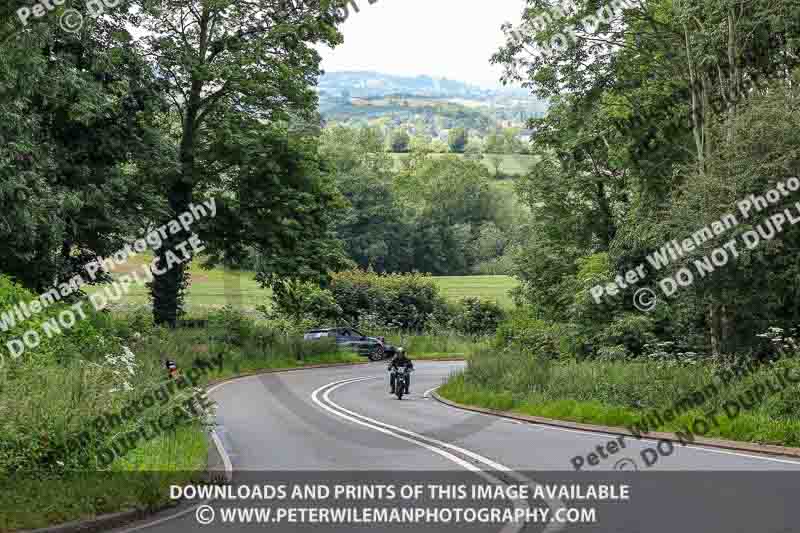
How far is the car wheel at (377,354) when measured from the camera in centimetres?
5172

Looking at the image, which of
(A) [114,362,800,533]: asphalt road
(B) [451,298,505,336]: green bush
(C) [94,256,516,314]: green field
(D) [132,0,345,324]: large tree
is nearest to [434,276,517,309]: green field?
(C) [94,256,516,314]: green field

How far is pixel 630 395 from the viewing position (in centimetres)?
2092

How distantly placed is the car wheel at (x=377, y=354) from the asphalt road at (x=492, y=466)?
25282 millimetres

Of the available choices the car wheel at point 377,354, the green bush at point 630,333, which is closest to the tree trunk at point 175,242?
the car wheel at point 377,354

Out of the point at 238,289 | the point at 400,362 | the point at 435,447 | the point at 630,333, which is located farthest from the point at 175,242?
the point at 238,289

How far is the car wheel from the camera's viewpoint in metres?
51.7

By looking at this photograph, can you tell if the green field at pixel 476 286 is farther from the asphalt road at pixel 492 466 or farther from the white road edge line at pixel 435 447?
the asphalt road at pixel 492 466

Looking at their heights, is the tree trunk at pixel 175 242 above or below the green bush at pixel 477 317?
above

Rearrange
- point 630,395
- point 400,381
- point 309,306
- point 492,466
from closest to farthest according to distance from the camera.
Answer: point 492,466 → point 630,395 → point 400,381 → point 309,306

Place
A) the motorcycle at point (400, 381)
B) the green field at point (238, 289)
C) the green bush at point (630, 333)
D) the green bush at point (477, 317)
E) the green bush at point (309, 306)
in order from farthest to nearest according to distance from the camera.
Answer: the green field at point (238, 289) < the green bush at point (477, 317) < the green bush at point (309, 306) < the motorcycle at point (400, 381) < the green bush at point (630, 333)

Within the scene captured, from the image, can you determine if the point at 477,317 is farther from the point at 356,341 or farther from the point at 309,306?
the point at 356,341

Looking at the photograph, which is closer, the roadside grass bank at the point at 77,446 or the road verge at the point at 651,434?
the roadside grass bank at the point at 77,446

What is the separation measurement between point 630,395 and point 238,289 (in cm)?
5882

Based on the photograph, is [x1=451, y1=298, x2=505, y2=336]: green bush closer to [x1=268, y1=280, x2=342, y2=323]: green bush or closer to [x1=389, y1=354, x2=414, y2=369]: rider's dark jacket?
[x1=268, y1=280, x2=342, y2=323]: green bush
